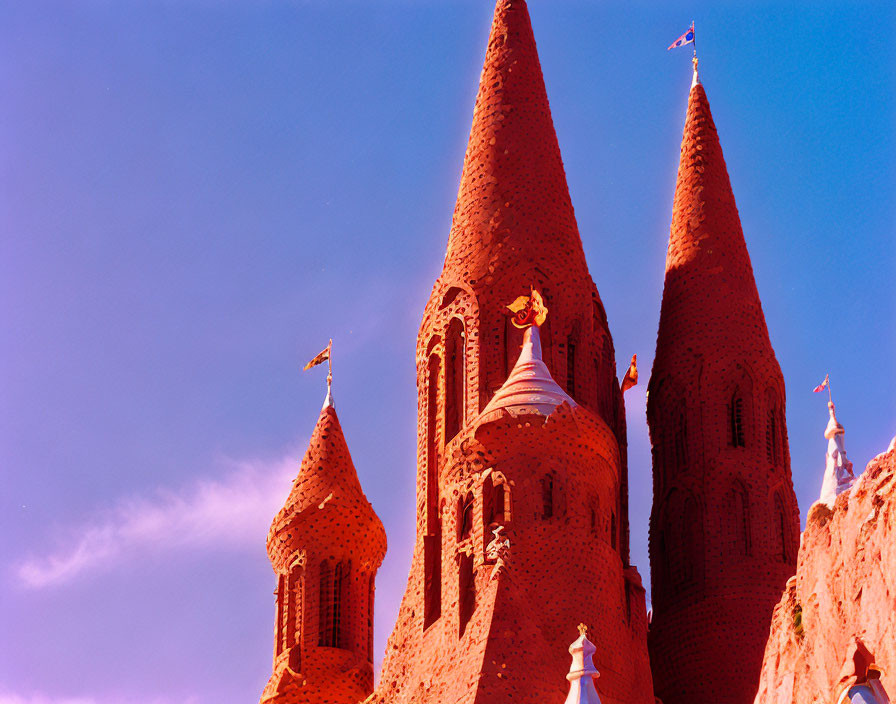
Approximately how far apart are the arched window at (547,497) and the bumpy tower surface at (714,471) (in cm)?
567

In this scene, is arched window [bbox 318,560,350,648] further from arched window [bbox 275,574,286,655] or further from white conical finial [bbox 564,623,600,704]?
white conical finial [bbox 564,623,600,704]

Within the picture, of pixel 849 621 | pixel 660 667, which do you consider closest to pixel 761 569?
pixel 660 667

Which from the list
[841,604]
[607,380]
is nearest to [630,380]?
[607,380]

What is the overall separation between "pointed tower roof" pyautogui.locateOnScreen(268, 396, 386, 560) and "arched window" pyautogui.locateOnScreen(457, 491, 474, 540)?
5.79m

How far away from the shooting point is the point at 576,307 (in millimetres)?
46125

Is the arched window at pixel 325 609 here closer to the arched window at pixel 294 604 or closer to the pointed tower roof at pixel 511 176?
the arched window at pixel 294 604

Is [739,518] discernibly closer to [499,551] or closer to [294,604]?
[499,551]

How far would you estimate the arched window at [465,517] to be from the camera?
42.7m

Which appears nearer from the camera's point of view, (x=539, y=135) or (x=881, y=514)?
(x=881, y=514)

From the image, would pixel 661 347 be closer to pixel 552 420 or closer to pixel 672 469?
pixel 672 469

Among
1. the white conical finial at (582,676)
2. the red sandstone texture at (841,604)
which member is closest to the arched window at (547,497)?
the white conical finial at (582,676)

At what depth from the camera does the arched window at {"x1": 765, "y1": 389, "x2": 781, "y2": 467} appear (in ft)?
158

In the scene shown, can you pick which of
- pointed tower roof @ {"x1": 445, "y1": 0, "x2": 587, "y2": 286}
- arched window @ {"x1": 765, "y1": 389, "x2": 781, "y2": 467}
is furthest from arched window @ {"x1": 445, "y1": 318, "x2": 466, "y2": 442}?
arched window @ {"x1": 765, "y1": 389, "x2": 781, "y2": 467}

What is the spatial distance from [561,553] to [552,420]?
103 inches
